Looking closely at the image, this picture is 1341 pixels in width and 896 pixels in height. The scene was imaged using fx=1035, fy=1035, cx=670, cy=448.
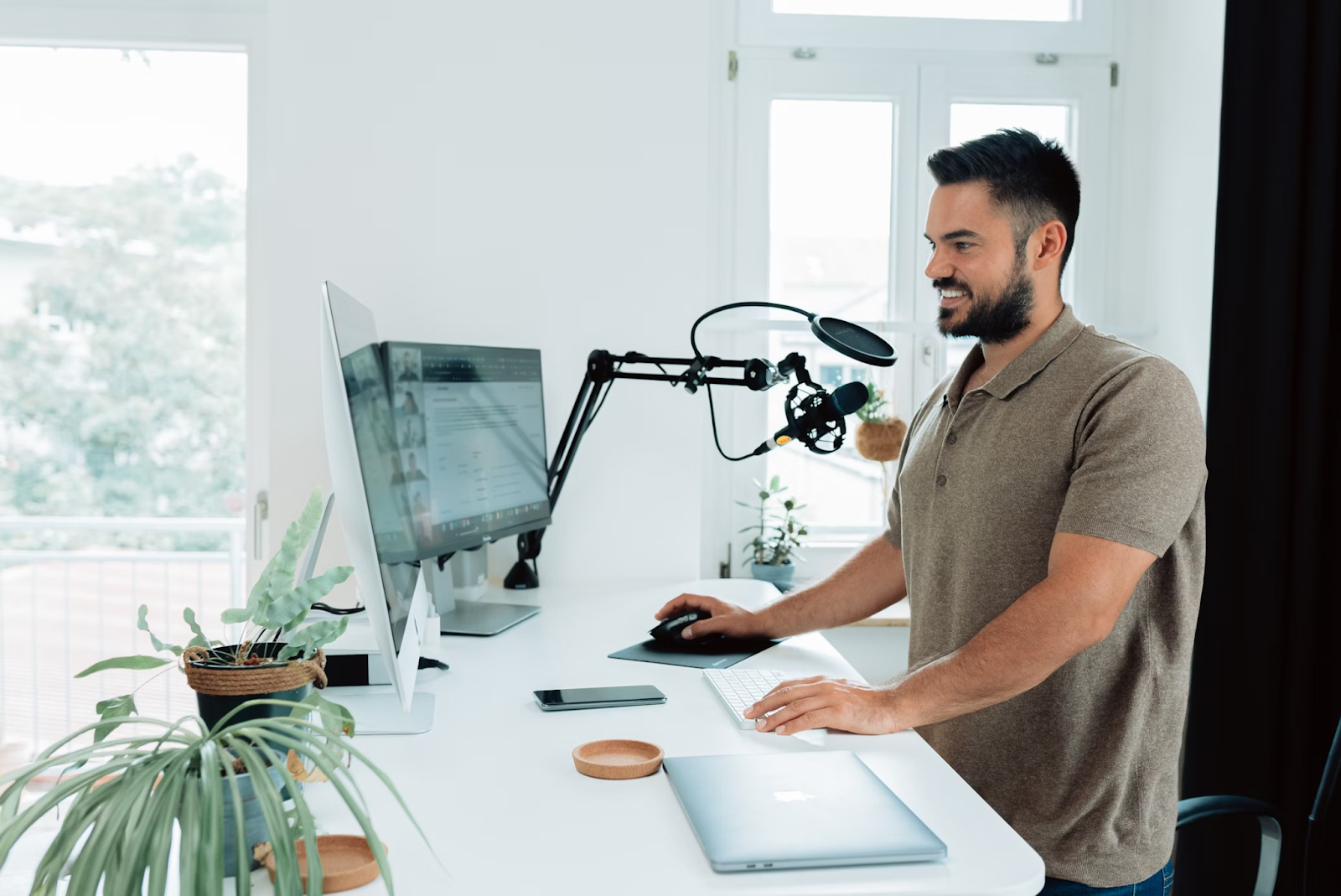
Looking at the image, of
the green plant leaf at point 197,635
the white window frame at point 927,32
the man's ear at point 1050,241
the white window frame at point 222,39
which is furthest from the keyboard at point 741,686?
the white window frame at point 927,32

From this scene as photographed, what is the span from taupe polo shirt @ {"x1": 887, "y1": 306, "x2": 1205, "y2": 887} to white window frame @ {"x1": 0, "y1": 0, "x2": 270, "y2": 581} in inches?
65.0

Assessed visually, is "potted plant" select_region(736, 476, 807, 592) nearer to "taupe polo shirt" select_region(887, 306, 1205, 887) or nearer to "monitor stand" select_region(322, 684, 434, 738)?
"taupe polo shirt" select_region(887, 306, 1205, 887)

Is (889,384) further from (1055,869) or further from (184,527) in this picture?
(184,527)

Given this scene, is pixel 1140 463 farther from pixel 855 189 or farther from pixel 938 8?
pixel 938 8

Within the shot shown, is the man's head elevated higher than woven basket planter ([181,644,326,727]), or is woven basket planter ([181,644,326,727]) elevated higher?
the man's head

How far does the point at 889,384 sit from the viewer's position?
2.79 metres

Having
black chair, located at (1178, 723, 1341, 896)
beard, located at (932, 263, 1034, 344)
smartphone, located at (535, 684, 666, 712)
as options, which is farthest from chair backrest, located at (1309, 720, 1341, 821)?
smartphone, located at (535, 684, 666, 712)

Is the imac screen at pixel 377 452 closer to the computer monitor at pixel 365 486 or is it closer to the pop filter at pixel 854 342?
the computer monitor at pixel 365 486

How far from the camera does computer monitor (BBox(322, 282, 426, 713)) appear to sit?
1028mm

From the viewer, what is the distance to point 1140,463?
4.24 feet

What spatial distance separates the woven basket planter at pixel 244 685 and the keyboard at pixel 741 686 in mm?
528

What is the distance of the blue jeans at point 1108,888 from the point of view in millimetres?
1336

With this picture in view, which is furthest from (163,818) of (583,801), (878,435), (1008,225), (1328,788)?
(878,435)

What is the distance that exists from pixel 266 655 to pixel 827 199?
6.95ft
